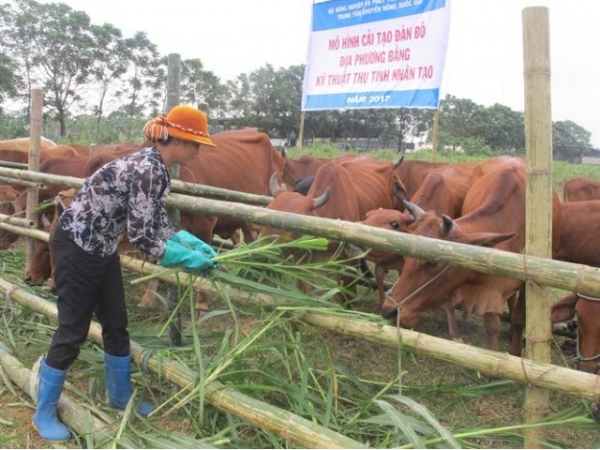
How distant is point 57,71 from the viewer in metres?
35.8

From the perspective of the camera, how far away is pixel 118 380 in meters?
3.26

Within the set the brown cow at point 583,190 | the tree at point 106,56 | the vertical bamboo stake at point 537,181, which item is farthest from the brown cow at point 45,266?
the tree at point 106,56

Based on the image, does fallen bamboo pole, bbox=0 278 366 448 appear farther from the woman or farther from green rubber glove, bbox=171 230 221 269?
green rubber glove, bbox=171 230 221 269

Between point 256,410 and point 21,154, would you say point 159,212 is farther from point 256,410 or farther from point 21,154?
point 21,154

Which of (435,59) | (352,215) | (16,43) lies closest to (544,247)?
(352,215)

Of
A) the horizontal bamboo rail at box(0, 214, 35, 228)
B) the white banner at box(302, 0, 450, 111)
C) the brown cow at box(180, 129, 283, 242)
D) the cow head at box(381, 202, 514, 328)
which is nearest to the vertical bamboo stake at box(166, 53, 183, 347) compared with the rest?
the cow head at box(381, 202, 514, 328)

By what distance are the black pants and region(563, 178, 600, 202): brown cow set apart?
564 cm

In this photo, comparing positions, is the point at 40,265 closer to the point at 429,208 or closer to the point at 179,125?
the point at 179,125

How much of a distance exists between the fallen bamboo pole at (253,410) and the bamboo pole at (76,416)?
41 cm

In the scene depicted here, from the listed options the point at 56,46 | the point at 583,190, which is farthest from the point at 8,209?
the point at 56,46

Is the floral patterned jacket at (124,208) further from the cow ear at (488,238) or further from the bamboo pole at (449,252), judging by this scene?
the cow ear at (488,238)

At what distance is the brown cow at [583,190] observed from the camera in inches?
254

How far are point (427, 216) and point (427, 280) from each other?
0.54 m

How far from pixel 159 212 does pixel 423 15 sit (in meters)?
6.30
